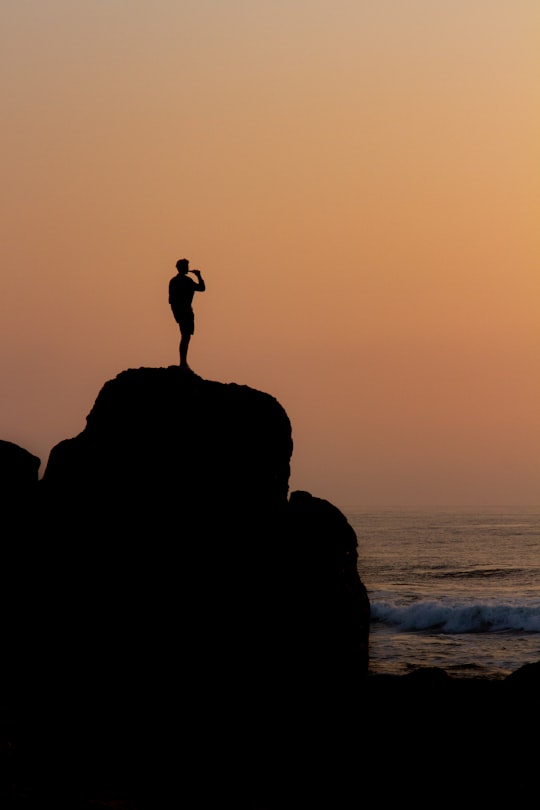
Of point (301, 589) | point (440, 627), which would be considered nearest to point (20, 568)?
point (301, 589)

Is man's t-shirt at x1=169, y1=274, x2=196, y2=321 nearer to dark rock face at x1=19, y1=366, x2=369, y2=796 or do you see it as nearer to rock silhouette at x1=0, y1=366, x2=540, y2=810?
dark rock face at x1=19, y1=366, x2=369, y2=796

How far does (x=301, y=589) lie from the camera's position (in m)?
20.3

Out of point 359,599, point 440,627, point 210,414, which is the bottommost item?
point 440,627

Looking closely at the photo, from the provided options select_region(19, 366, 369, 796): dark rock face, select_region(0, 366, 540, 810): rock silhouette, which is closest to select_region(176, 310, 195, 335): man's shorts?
select_region(19, 366, 369, 796): dark rock face

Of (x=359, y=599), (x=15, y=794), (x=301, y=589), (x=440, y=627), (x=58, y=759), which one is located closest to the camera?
(x=15, y=794)

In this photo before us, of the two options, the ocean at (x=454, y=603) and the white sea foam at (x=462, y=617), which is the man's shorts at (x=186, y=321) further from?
the white sea foam at (x=462, y=617)

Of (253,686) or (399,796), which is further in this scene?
(253,686)

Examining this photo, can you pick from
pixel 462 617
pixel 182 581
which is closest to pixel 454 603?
pixel 462 617

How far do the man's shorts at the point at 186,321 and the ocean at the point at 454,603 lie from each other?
1613 cm

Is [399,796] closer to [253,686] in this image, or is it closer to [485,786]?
[485,786]

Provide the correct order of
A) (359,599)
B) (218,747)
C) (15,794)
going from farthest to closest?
(359,599) → (218,747) → (15,794)

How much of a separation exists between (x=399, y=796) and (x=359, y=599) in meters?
4.45

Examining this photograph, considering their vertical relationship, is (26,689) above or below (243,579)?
below

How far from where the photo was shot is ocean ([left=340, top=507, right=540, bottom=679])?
37.7m
